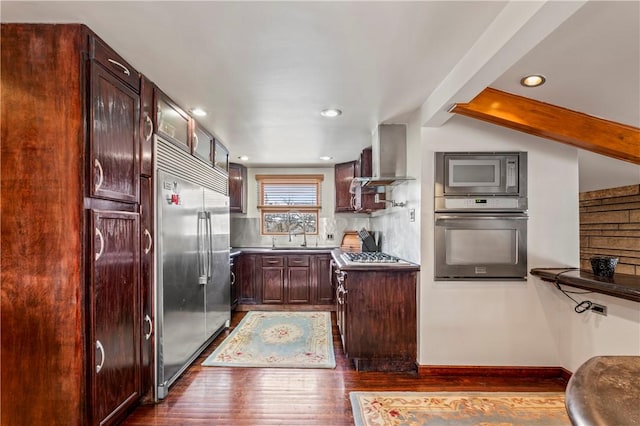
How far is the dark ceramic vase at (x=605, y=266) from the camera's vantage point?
8.05ft

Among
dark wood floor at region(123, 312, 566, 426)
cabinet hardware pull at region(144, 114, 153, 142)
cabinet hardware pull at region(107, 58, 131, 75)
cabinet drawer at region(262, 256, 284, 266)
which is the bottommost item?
dark wood floor at region(123, 312, 566, 426)

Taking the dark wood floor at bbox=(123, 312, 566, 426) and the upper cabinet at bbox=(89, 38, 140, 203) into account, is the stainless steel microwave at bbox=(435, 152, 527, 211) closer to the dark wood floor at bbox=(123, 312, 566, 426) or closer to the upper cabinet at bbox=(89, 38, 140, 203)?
the dark wood floor at bbox=(123, 312, 566, 426)

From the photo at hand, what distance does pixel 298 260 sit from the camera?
5.14 metres

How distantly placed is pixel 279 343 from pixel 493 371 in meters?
2.08

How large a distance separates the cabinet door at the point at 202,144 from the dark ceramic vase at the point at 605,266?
11.6 feet

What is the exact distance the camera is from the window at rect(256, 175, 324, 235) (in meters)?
5.90

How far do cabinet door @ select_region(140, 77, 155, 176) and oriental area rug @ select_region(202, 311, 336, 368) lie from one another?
6.26 ft

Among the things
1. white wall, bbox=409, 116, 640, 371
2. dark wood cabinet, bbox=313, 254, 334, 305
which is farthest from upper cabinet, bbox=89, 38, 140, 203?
dark wood cabinet, bbox=313, 254, 334, 305

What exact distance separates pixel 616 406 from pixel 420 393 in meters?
2.11

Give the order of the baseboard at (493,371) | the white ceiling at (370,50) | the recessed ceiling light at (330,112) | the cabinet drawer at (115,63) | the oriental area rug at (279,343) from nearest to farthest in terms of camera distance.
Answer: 1. the white ceiling at (370,50)
2. the cabinet drawer at (115,63)
3. the baseboard at (493,371)
4. the recessed ceiling light at (330,112)
5. the oriental area rug at (279,343)

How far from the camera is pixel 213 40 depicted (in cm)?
186

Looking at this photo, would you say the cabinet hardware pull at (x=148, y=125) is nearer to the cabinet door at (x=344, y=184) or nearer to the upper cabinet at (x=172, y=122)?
the upper cabinet at (x=172, y=122)

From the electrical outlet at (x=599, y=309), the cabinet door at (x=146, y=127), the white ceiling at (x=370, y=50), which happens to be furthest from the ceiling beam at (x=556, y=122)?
the cabinet door at (x=146, y=127)

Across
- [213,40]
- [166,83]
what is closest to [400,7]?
[213,40]
